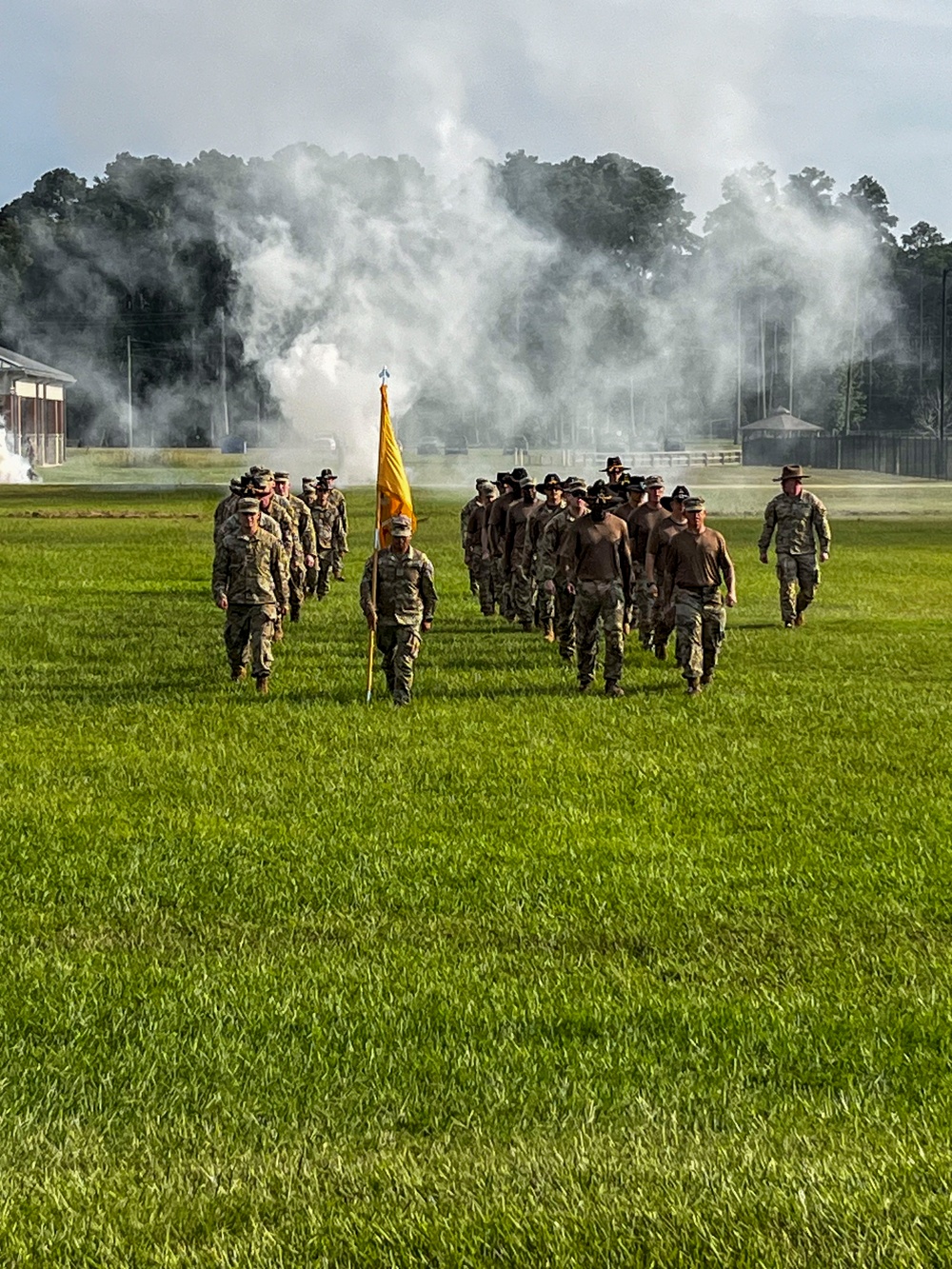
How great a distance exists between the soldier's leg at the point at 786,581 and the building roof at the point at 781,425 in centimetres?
7319

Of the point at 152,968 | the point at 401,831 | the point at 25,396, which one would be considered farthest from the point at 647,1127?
the point at 25,396

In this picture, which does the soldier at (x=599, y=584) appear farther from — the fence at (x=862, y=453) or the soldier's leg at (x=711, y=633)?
the fence at (x=862, y=453)

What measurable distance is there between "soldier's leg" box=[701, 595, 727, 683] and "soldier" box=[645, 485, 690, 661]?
0.48 metres

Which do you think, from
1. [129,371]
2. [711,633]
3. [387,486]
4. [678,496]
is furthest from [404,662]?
[129,371]

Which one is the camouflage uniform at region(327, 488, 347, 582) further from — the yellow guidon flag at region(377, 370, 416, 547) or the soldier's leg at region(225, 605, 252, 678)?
the yellow guidon flag at region(377, 370, 416, 547)

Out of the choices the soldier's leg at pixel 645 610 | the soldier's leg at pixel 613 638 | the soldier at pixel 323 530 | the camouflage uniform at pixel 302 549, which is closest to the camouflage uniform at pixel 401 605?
the soldier's leg at pixel 613 638

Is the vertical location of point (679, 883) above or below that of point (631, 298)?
below

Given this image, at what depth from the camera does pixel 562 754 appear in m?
14.3

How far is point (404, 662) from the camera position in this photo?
17062 millimetres

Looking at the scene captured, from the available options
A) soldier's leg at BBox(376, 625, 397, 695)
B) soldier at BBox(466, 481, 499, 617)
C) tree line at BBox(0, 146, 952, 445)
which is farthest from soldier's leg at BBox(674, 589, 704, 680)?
tree line at BBox(0, 146, 952, 445)

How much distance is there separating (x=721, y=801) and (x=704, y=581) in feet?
20.3

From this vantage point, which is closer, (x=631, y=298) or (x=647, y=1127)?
(x=647, y=1127)

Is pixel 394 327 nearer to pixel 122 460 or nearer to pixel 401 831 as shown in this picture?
pixel 122 460

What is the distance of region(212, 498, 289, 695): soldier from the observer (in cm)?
1816
